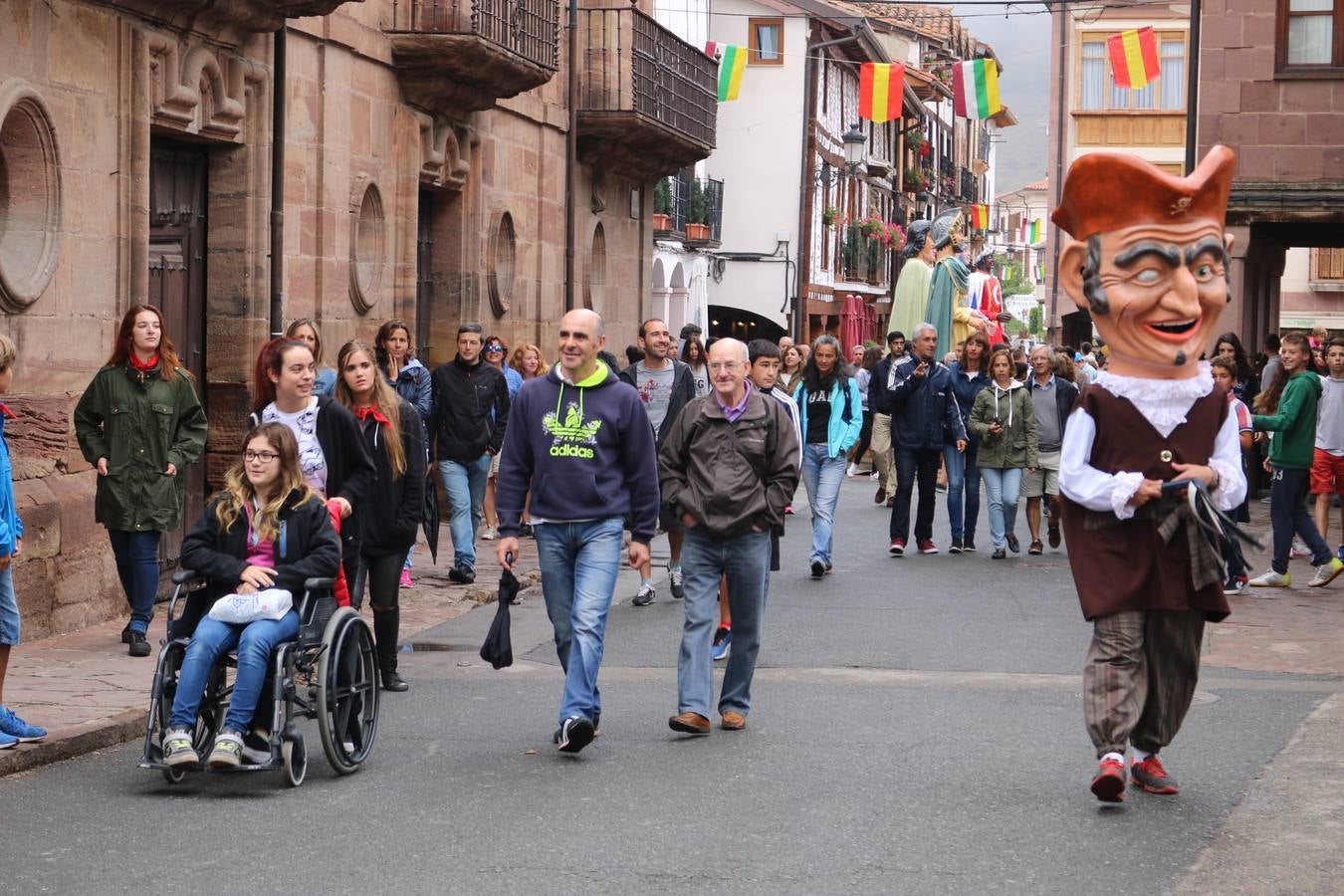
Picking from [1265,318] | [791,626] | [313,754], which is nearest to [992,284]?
[1265,318]

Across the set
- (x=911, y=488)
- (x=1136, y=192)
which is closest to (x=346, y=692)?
(x=1136, y=192)

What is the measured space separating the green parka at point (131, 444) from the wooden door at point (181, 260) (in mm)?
2677

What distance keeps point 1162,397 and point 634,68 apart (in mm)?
17003

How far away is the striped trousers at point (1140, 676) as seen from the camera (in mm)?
7023

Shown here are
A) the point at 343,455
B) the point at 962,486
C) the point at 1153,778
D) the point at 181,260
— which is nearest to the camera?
the point at 1153,778

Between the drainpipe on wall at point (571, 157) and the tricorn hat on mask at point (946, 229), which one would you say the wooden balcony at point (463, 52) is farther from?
the tricorn hat on mask at point (946, 229)

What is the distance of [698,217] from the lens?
131 feet

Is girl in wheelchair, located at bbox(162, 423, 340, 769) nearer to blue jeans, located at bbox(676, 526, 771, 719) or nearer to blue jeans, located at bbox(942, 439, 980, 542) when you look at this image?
blue jeans, located at bbox(676, 526, 771, 719)

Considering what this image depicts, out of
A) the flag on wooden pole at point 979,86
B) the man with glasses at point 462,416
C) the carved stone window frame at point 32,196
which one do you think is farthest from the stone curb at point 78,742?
the flag on wooden pole at point 979,86

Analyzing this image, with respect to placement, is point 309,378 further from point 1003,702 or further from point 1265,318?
point 1265,318

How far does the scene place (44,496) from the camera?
1110cm

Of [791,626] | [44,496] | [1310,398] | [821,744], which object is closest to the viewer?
[821,744]

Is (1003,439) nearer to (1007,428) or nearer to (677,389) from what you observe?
(1007,428)

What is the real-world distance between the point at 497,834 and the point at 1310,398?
357 inches
